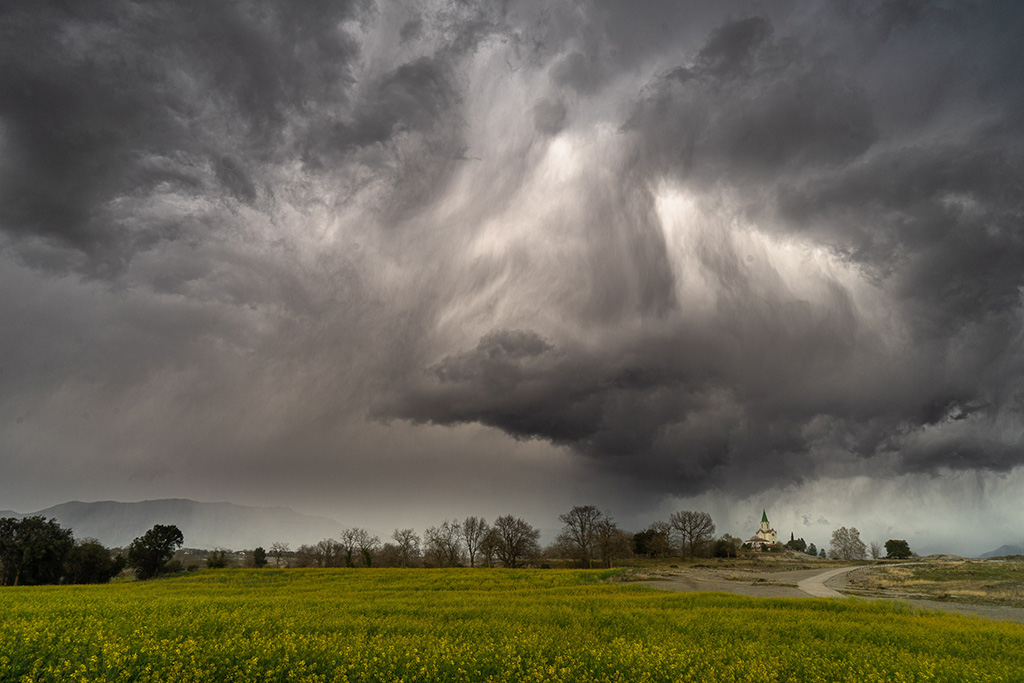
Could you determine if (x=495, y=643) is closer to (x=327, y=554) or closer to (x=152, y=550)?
(x=152, y=550)

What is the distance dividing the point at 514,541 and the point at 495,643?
322 feet

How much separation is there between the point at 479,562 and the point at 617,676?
109 meters

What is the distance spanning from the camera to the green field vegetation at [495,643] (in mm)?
12219

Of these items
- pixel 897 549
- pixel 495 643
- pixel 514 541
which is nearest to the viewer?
pixel 495 643

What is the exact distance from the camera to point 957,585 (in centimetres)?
5981

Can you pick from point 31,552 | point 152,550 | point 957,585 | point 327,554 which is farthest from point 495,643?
point 327,554

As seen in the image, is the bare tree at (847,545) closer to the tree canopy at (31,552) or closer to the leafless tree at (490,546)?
the leafless tree at (490,546)

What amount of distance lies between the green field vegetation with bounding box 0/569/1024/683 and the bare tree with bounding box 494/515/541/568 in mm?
76964

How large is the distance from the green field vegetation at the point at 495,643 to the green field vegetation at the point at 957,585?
23160 mm

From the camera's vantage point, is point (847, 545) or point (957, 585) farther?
point (847, 545)

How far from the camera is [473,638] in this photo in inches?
751

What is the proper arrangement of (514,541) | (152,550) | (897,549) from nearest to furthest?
(152,550), (514,541), (897,549)

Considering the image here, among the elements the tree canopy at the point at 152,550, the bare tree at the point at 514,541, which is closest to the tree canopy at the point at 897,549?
the bare tree at the point at 514,541

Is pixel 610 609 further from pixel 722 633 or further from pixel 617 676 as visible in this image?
pixel 617 676
